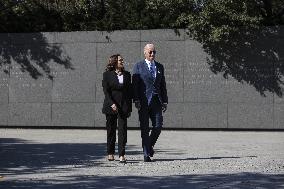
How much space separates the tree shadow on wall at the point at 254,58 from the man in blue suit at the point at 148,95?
342 inches

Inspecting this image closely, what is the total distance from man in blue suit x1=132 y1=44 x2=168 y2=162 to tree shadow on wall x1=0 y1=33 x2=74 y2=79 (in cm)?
999

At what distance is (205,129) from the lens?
19922 mm

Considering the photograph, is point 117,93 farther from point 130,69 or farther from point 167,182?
point 130,69

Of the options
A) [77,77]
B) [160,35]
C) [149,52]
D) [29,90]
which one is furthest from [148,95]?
[29,90]

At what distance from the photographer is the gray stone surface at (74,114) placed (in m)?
20.7

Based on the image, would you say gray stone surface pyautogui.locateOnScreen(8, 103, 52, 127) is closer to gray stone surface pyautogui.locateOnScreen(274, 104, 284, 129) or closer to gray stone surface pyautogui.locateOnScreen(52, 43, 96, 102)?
gray stone surface pyautogui.locateOnScreen(52, 43, 96, 102)

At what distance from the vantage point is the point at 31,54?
2112 cm

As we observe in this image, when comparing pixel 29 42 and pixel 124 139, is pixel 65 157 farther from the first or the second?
pixel 29 42

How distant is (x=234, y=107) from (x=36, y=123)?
252 inches

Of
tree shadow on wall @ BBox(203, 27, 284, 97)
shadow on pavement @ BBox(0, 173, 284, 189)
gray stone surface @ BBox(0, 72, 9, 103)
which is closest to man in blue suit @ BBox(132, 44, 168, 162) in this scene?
shadow on pavement @ BBox(0, 173, 284, 189)

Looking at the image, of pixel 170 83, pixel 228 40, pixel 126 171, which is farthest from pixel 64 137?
pixel 126 171

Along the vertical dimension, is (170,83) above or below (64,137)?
above

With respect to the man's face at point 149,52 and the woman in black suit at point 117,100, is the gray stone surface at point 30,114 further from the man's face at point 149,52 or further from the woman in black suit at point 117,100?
the man's face at point 149,52

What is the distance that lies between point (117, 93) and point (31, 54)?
10.5 m
